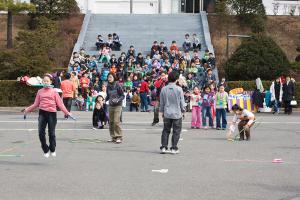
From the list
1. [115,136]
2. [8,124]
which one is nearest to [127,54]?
[8,124]

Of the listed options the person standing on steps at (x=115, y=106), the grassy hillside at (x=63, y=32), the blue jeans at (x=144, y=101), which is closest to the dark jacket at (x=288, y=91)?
the blue jeans at (x=144, y=101)

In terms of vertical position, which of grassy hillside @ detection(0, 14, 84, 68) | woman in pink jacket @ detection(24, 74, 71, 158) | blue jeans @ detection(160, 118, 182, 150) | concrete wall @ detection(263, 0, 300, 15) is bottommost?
blue jeans @ detection(160, 118, 182, 150)

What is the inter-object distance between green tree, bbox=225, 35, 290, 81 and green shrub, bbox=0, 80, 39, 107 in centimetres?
885

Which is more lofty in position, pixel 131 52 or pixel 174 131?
pixel 131 52

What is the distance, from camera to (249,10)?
138 feet

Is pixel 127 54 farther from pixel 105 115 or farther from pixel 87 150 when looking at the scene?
pixel 87 150

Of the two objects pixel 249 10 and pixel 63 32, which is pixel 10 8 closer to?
pixel 63 32

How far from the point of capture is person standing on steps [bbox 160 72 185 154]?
49.2 ft

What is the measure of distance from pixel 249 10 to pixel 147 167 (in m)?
30.1

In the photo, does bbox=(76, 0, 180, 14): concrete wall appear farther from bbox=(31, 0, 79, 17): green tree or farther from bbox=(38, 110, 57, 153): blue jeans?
bbox=(38, 110, 57, 153): blue jeans

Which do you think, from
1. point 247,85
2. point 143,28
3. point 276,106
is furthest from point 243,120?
point 143,28

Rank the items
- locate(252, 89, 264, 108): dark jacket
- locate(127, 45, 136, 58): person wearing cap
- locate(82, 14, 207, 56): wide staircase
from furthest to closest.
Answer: locate(82, 14, 207, 56): wide staircase
locate(127, 45, 136, 58): person wearing cap
locate(252, 89, 264, 108): dark jacket

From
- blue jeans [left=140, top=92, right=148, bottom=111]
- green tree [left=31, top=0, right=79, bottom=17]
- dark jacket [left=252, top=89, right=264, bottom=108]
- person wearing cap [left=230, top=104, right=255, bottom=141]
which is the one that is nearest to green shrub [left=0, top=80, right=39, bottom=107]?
blue jeans [left=140, top=92, right=148, bottom=111]

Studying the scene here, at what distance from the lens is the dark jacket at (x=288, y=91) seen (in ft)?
91.7
